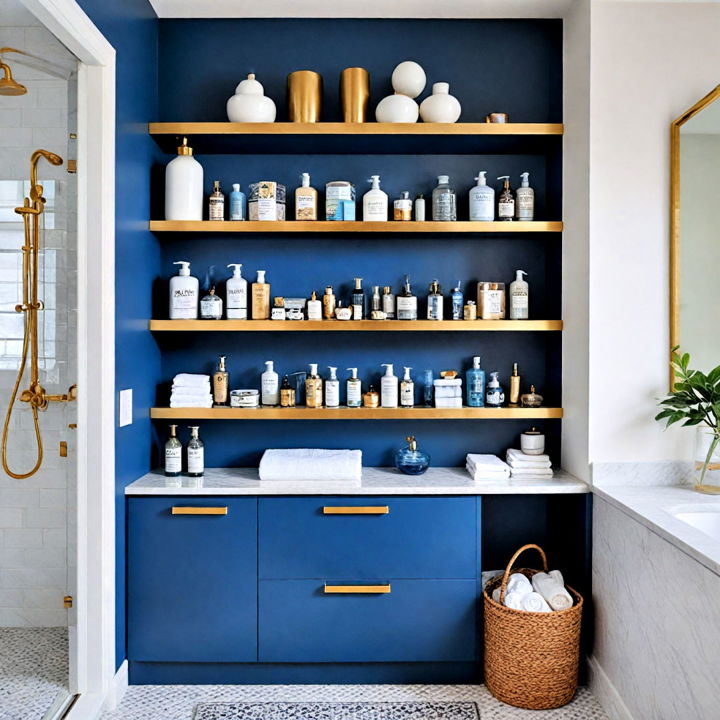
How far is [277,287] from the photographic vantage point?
9.56 feet

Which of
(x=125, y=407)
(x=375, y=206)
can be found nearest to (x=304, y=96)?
(x=375, y=206)

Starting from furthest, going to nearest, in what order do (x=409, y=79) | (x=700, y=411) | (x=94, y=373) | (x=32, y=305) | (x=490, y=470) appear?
(x=409, y=79) → (x=490, y=470) → (x=700, y=411) → (x=94, y=373) → (x=32, y=305)

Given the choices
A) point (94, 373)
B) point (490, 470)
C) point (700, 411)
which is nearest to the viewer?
point (94, 373)

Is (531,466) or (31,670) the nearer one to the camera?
(31,670)

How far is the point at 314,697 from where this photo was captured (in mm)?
2465

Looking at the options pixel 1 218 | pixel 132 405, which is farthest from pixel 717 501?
pixel 1 218

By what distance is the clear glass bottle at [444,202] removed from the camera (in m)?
2.76

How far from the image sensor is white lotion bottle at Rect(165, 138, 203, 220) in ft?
8.91

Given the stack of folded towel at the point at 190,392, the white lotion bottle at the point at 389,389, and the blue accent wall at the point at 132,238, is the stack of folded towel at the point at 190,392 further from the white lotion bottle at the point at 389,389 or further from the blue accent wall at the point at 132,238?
the white lotion bottle at the point at 389,389

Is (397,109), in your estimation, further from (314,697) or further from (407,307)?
(314,697)

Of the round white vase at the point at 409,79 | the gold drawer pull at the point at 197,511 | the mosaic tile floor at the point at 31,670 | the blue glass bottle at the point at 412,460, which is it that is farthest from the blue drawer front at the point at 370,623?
the round white vase at the point at 409,79

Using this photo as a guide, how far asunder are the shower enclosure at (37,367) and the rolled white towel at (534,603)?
4.95 feet

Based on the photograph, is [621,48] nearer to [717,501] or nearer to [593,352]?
[593,352]

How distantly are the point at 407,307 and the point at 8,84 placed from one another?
153cm
